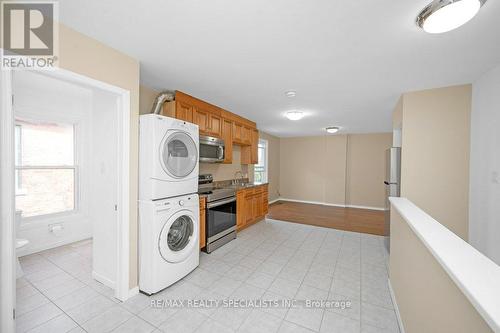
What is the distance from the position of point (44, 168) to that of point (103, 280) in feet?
7.72

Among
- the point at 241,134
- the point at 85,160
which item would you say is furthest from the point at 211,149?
the point at 85,160

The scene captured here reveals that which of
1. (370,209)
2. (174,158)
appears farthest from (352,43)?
(370,209)

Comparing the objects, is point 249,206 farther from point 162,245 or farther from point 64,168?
point 64,168

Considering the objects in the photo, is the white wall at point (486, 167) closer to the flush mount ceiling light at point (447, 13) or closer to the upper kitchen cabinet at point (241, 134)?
the flush mount ceiling light at point (447, 13)

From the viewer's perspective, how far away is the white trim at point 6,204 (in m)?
1.23

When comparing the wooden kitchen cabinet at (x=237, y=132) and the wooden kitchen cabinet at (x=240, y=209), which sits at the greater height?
the wooden kitchen cabinet at (x=237, y=132)

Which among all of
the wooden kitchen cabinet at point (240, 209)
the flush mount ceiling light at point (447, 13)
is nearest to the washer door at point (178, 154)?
the wooden kitchen cabinet at point (240, 209)

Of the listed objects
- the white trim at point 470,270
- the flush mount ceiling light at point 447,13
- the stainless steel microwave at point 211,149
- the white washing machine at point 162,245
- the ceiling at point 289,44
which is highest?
the ceiling at point 289,44

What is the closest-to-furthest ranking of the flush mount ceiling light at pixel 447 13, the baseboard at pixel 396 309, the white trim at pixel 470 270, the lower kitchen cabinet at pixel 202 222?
the white trim at pixel 470 270 < the flush mount ceiling light at pixel 447 13 < the baseboard at pixel 396 309 < the lower kitchen cabinet at pixel 202 222

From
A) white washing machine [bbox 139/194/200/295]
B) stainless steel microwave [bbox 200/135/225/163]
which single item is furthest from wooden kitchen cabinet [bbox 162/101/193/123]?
white washing machine [bbox 139/194/200/295]

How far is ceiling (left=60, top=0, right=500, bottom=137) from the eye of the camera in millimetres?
1320

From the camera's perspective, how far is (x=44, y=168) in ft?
10.5

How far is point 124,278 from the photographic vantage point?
196 cm

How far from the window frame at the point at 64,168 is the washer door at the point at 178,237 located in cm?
237
